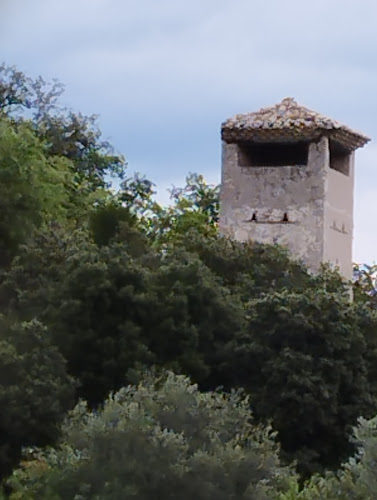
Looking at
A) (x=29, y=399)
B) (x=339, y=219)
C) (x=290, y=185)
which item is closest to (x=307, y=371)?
(x=29, y=399)

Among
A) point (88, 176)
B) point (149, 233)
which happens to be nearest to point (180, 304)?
point (149, 233)

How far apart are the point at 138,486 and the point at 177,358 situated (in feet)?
18.6

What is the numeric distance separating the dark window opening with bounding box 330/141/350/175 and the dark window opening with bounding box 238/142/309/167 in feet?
2.58

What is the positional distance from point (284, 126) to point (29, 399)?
9.58 m

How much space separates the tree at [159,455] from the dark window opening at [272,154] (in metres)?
10.9

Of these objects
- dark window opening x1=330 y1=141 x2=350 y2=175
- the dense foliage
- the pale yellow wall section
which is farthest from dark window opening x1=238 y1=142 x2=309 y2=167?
the dense foliage

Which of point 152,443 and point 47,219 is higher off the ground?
point 47,219

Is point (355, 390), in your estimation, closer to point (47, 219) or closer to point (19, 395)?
point (19, 395)

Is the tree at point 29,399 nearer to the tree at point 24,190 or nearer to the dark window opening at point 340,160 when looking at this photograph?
the tree at point 24,190

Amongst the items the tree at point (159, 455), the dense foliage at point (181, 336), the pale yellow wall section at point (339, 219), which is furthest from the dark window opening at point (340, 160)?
the tree at point (159, 455)

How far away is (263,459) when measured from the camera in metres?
20.1

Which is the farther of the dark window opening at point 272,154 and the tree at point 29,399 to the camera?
the dark window opening at point 272,154

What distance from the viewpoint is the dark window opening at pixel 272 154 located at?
3122 cm

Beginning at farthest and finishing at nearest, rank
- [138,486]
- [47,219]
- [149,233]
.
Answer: [149,233], [47,219], [138,486]
